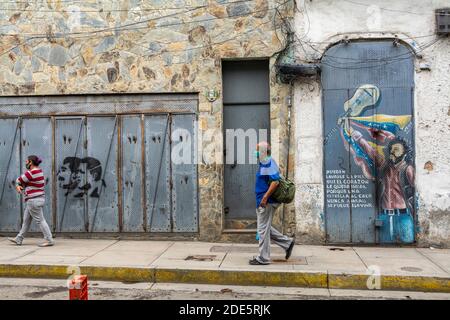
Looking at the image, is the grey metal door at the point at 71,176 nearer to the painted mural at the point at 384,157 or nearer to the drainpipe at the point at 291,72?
the drainpipe at the point at 291,72

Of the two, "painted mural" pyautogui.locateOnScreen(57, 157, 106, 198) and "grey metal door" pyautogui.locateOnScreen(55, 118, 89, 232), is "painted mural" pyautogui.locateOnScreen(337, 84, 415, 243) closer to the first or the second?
"painted mural" pyautogui.locateOnScreen(57, 157, 106, 198)

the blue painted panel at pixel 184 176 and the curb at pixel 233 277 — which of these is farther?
the blue painted panel at pixel 184 176

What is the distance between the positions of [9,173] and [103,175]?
6.85ft

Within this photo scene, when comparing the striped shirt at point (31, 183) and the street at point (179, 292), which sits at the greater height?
the striped shirt at point (31, 183)

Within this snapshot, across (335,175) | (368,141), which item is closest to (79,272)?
(335,175)

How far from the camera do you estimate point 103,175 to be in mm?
10578

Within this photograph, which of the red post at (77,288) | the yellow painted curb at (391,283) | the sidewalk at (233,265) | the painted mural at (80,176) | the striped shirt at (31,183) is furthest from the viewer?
the painted mural at (80,176)

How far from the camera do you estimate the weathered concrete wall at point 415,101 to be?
9.73 m

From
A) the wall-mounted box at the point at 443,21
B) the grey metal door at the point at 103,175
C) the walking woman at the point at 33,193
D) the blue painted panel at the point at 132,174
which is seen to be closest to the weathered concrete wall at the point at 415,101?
the wall-mounted box at the point at 443,21

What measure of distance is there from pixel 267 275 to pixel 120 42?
18.9 ft

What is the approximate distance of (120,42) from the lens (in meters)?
10.5

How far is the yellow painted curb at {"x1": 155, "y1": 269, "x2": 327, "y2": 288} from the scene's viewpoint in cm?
756

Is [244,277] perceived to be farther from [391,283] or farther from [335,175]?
[335,175]

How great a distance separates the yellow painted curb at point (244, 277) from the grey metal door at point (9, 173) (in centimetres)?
457
